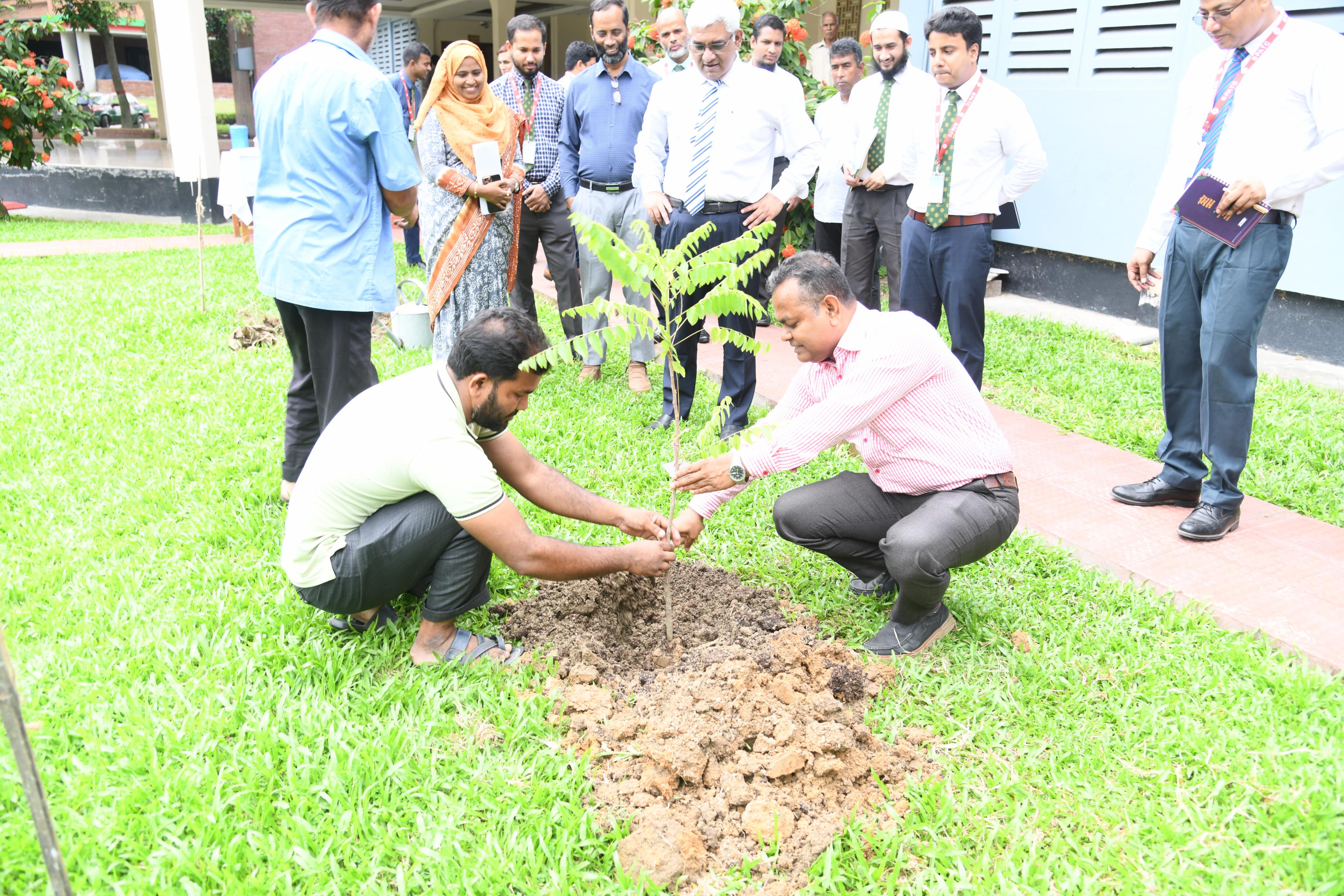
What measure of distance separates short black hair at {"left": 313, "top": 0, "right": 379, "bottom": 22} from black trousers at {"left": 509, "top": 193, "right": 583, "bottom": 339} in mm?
2426

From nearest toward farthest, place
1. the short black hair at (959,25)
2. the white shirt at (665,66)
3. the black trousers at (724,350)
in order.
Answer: the short black hair at (959,25) < the black trousers at (724,350) < the white shirt at (665,66)

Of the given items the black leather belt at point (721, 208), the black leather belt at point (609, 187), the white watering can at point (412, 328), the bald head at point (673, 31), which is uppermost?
the bald head at point (673, 31)

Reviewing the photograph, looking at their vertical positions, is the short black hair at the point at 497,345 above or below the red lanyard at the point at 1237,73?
below

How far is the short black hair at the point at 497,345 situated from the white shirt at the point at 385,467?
4.4 inches

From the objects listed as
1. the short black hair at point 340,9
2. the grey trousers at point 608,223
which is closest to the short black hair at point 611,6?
the grey trousers at point 608,223

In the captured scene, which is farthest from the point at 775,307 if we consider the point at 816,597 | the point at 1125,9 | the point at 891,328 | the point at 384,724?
the point at 1125,9

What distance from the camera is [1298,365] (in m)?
6.57

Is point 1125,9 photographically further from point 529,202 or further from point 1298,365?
point 529,202

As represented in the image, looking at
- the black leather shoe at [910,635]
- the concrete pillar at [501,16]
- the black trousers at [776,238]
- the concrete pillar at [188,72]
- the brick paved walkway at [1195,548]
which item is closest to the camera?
the black leather shoe at [910,635]

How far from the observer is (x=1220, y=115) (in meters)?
4.00

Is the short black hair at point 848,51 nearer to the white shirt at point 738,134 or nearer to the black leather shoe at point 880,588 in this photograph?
the white shirt at point 738,134

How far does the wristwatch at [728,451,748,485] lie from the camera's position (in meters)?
3.19

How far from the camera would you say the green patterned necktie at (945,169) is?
16.8ft

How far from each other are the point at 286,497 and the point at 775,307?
8.44ft
